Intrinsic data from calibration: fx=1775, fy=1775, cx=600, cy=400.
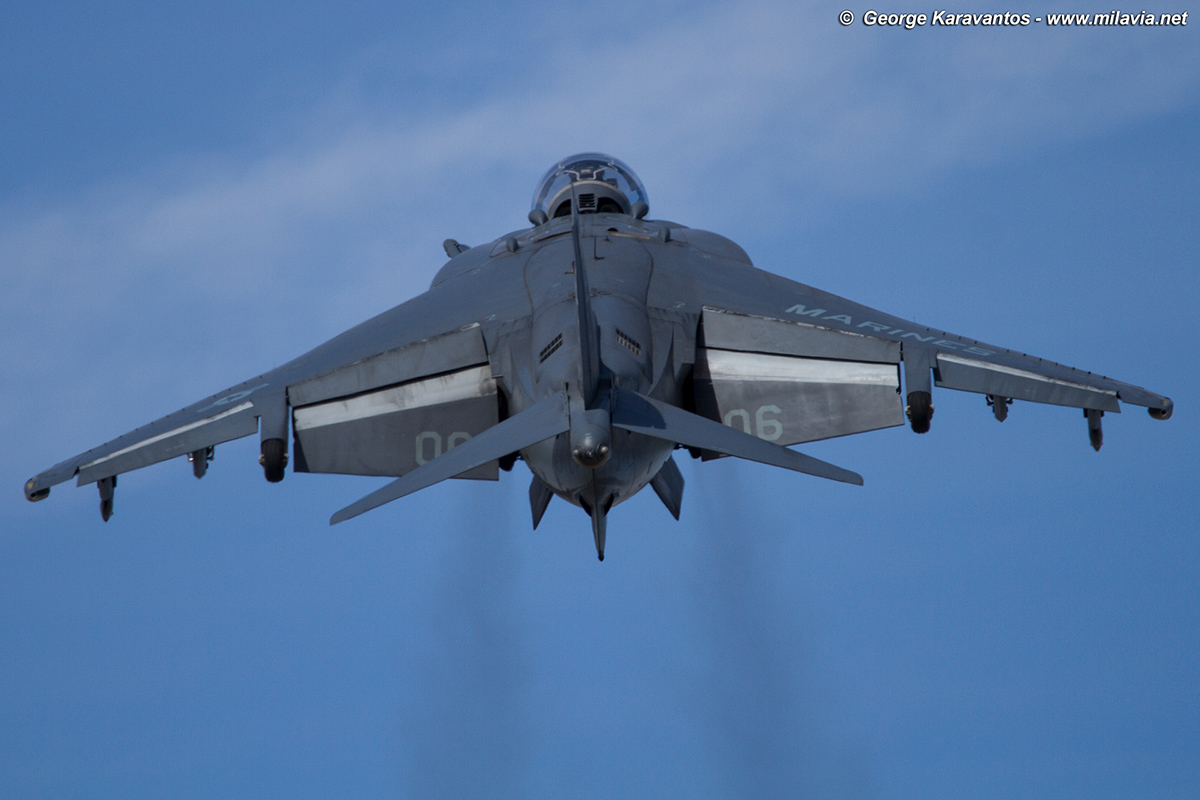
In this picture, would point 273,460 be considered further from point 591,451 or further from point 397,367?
point 591,451

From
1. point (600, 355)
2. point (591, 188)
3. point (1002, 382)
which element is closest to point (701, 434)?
point (600, 355)

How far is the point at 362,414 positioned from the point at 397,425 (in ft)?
1.88

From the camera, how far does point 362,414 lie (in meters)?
27.5

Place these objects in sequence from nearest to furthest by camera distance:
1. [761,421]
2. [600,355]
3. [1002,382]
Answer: [600,355]
[1002,382]
[761,421]

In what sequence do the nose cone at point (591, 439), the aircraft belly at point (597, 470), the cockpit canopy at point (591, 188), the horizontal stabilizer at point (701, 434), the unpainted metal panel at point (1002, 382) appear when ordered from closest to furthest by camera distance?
the horizontal stabilizer at point (701, 434)
the nose cone at point (591, 439)
the aircraft belly at point (597, 470)
the unpainted metal panel at point (1002, 382)
the cockpit canopy at point (591, 188)

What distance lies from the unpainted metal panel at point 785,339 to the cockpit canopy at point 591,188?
5417mm

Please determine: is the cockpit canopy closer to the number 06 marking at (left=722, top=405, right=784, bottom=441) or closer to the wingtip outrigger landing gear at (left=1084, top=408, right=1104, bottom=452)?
the number 06 marking at (left=722, top=405, right=784, bottom=441)

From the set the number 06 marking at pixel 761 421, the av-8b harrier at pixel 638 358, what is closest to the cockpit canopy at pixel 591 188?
the av-8b harrier at pixel 638 358

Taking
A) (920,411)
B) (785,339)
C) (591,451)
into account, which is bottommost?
(591,451)

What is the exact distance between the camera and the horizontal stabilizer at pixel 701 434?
2133cm

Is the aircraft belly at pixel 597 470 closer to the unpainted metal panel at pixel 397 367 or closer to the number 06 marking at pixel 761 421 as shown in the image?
the number 06 marking at pixel 761 421

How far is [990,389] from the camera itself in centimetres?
2689

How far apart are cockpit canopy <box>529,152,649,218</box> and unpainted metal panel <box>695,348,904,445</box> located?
5.87m

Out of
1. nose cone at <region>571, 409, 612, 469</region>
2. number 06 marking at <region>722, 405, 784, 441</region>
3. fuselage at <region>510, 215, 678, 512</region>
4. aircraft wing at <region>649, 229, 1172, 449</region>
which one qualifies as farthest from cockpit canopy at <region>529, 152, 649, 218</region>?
nose cone at <region>571, 409, 612, 469</region>
